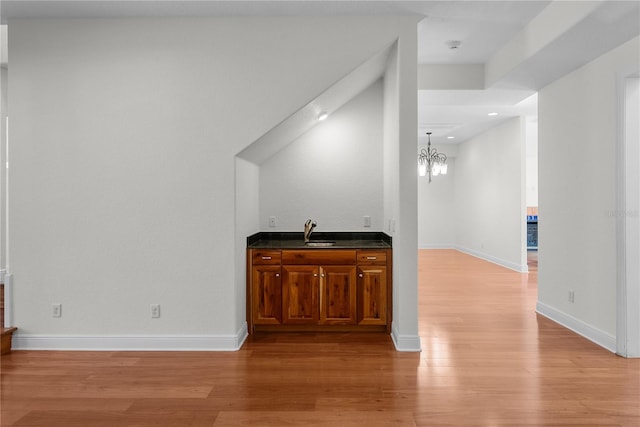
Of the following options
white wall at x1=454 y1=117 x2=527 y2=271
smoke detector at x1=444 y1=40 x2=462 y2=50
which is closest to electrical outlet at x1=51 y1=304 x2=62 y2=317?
smoke detector at x1=444 y1=40 x2=462 y2=50

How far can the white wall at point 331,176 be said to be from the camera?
15.4ft

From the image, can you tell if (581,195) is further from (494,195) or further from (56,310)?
(56,310)

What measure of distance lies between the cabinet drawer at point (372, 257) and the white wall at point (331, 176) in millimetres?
768

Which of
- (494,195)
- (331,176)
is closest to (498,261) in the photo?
(494,195)

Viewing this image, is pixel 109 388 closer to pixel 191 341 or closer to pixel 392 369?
pixel 191 341

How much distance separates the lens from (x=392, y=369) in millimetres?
3168

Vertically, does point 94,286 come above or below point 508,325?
above

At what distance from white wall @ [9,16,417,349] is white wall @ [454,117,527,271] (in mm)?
4787

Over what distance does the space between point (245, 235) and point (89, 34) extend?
7.20 ft

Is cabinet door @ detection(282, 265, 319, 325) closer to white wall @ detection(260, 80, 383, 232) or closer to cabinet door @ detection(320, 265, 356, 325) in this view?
cabinet door @ detection(320, 265, 356, 325)

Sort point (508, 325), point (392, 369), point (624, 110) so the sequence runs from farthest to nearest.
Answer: point (508, 325)
point (624, 110)
point (392, 369)

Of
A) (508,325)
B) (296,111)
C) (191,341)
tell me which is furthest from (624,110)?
(191,341)

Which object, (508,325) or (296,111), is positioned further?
(508,325)

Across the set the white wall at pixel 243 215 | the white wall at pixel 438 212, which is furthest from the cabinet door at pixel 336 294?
the white wall at pixel 438 212
